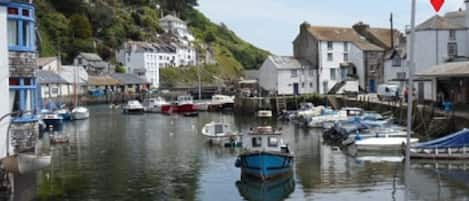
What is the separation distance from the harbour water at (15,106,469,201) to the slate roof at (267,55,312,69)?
112 feet

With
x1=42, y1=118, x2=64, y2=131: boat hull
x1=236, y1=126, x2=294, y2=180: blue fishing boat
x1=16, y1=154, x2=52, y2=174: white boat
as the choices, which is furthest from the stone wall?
x1=42, y1=118, x2=64, y2=131: boat hull

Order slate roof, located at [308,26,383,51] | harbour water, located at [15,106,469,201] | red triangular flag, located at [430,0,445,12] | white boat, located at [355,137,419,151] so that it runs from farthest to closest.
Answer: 1. slate roof, located at [308,26,383,51]
2. white boat, located at [355,137,419,151]
3. harbour water, located at [15,106,469,201]
4. red triangular flag, located at [430,0,445,12]

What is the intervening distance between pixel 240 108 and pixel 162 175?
5047 centimetres

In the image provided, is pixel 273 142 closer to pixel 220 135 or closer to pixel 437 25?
pixel 220 135

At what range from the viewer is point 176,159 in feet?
133

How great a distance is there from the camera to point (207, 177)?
33.7m

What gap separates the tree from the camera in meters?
133

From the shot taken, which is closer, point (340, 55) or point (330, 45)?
point (330, 45)

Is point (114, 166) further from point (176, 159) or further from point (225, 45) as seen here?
point (225, 45)

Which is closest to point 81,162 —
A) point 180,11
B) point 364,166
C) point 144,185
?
point 144,185

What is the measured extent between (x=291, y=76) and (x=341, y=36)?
340 inches

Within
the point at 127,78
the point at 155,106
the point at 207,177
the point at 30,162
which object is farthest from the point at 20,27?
the point at 127,78

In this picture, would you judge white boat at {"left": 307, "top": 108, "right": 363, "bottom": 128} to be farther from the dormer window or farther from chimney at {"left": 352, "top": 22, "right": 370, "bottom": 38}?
the dormer window

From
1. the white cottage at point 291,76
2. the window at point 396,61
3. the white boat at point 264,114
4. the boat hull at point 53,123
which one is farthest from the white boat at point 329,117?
the boat hull at point 53,123
